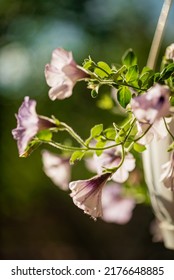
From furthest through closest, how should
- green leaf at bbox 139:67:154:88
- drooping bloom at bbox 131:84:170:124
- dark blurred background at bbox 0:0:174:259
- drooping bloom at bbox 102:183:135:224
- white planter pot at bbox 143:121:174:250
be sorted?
1. dark blurred background at bbox 0:0:174:259
2. drooping bloom at bbox 102:183:135:224
3. white planter pot at bbox 143:121:174:250
4. green leaf at bbox 139:67:154:88
5. drooping bloom at bbox 131:84:170:124

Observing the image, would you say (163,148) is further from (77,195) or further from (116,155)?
(77,195)

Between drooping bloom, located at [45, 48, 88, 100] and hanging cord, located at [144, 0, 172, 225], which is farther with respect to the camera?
hanging cord, located at [144, 0, 172, 225]

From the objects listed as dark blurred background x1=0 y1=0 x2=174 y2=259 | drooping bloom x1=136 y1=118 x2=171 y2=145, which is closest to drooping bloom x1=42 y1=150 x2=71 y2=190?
drooping bloom x1=136 y1=118 x2=171 y2=145

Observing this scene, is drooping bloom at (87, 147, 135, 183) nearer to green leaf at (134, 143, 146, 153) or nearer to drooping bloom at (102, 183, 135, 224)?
green leaf at (134, 143, 146, 153)

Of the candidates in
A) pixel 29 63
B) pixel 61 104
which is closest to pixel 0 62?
pixel 29 63

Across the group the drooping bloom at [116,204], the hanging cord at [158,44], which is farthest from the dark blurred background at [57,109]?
the hanging cord at [158,44]

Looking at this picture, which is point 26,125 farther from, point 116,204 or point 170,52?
point 116,204
